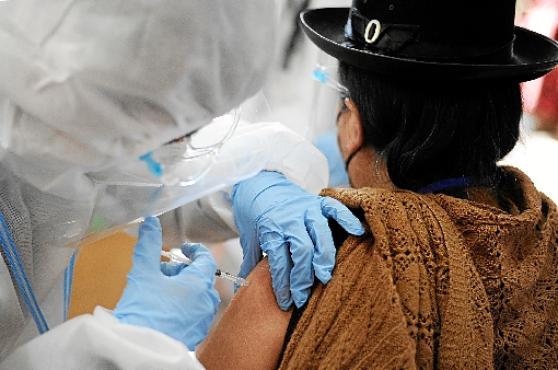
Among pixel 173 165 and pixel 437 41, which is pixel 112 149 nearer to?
pixel 173 165

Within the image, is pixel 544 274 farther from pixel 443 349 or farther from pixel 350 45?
pixel 350 45

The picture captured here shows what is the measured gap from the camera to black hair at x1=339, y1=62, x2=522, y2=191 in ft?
3.81

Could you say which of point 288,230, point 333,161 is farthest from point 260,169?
point 333,161

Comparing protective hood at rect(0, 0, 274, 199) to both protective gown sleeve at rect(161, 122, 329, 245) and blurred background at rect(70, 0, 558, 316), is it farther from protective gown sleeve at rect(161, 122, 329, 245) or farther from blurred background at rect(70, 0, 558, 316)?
protective gown sleeve at rect(161, 122, 329, 245)

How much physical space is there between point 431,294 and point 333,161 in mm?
949

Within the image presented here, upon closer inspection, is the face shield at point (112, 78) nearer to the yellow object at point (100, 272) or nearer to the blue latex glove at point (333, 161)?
the yellow object at point (100, 272)

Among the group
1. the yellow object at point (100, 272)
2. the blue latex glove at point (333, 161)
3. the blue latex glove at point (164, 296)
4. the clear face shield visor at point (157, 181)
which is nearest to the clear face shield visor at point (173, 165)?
the clear face shield visor at point (157, 181)

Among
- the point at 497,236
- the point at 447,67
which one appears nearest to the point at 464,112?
the point at 447,67

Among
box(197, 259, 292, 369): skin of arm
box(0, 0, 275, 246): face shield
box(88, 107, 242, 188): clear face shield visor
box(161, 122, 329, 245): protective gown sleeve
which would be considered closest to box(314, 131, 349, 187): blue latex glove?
box(161, 122, 329, 245): protective gown sleeve

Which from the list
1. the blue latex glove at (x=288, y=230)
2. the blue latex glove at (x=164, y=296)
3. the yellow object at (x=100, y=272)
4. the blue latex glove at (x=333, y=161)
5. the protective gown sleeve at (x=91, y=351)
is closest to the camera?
the protective gown sleeve at (x=91, y=351)

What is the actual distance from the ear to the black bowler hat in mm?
94

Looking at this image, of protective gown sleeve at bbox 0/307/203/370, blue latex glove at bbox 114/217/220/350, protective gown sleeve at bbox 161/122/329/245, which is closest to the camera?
protective gown sleeve at bbox 0/307/203/370

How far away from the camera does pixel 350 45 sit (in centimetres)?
126

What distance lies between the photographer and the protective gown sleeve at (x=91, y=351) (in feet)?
2.63
